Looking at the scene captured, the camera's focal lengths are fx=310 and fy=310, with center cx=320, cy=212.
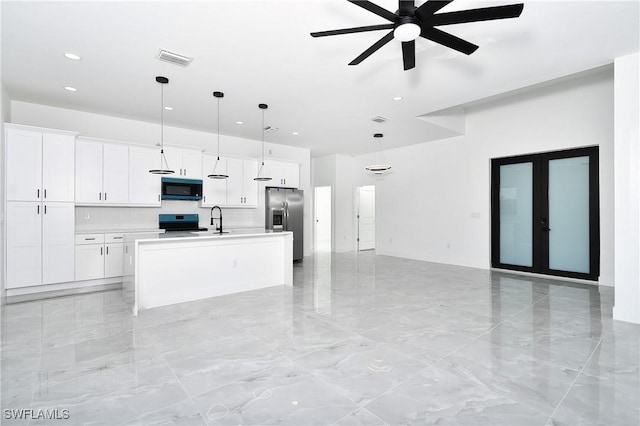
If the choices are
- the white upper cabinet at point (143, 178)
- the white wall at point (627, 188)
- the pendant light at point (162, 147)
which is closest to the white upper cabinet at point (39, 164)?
the white upper cabinet at point (143, 178)

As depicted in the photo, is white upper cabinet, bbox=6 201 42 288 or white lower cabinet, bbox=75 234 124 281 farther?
white lower cabinet, bbox=75 234 124 281

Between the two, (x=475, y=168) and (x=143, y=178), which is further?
(x=475, y=168)

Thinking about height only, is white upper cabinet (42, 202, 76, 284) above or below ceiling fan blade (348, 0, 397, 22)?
below

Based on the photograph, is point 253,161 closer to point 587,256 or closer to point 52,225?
point 52,225

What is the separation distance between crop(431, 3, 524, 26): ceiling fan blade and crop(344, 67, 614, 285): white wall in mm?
4100

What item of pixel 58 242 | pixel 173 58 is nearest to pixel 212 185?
pixel 58 242

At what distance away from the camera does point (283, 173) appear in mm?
7438

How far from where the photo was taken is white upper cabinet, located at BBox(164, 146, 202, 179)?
19.0ft

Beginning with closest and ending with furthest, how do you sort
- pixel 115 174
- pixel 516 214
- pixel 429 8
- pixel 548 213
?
pixel 429 8, pixel 115 174, pixel 548 213, pixel 516 214

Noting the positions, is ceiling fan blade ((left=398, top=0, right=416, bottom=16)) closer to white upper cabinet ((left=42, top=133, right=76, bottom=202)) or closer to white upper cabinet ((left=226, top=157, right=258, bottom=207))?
white upper cabinet ((left=226, top=157, right=258, bottom=207))

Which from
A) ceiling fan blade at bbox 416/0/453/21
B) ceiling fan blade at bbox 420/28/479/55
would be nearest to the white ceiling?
ceiling fan blade at bbox 420/28/479/55

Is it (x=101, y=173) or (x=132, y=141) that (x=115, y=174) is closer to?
(x=101, y=173)

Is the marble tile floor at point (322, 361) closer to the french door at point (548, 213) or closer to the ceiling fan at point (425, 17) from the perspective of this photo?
the french door at point (548, 213)

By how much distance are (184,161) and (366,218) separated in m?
6.07
